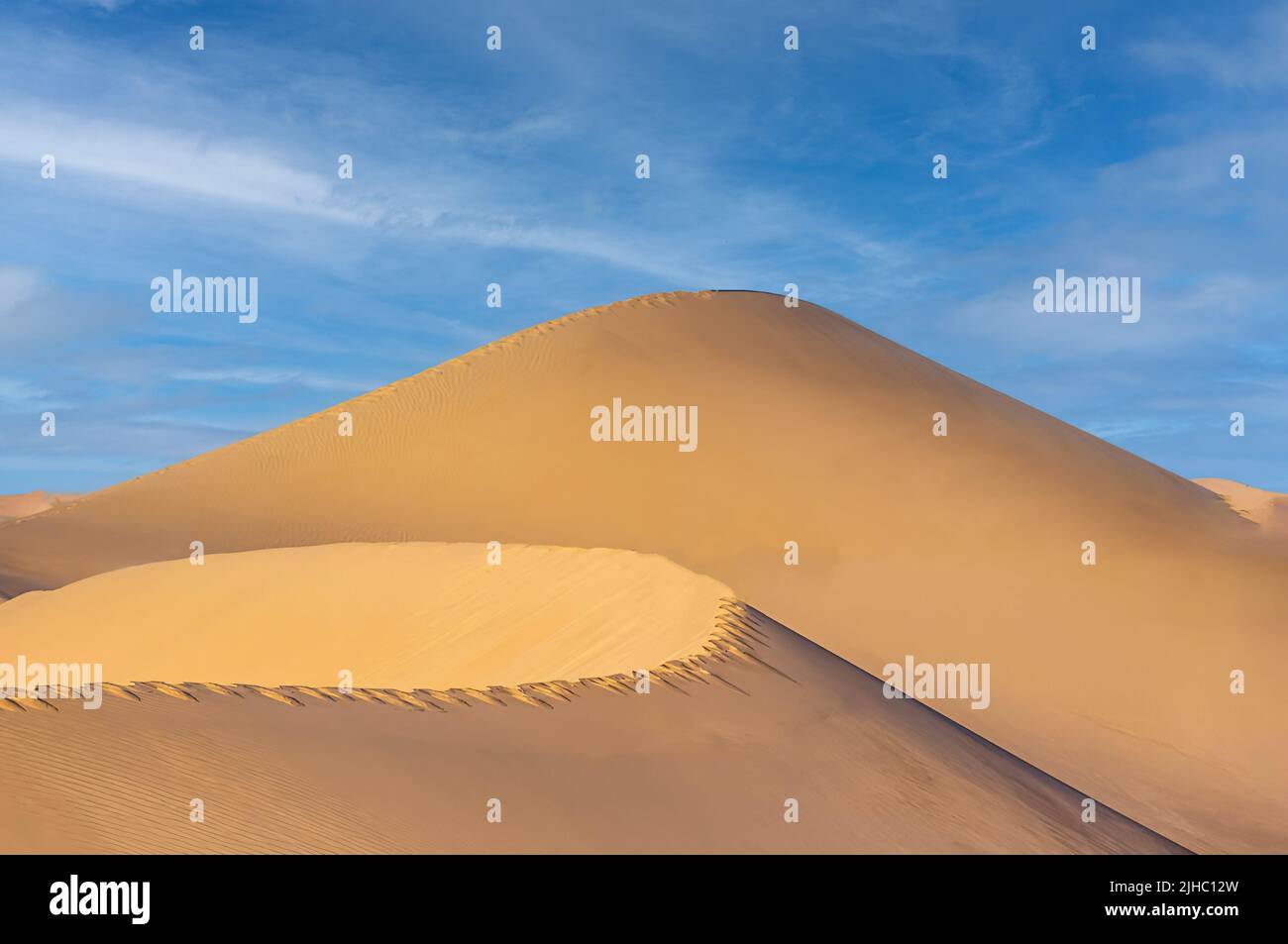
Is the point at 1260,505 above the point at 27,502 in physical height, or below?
below

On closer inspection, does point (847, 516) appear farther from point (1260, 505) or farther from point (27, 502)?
point (27, 502)

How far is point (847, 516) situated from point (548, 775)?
69.2ft

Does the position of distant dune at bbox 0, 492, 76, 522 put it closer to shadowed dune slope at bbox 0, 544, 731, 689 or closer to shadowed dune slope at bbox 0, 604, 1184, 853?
shadowed dune slope at bbox 0, 544, 731, 689

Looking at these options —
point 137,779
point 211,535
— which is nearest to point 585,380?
point 211,535

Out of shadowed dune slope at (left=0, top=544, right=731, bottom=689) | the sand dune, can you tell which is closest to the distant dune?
shadowed dune slope at (left=0, top=544, right=731, bottom=689)

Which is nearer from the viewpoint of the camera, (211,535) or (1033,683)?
(1033,683)

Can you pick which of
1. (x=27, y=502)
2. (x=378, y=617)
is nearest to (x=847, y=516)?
(x=378, y=617)

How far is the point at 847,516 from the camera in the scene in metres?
28.2

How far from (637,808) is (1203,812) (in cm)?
1141

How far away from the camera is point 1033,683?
2017cm

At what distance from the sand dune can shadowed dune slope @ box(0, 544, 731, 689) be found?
69.3ft

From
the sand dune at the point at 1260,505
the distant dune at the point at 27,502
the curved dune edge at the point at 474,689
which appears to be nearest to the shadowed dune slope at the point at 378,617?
the curved dune edge at the point at 474,689

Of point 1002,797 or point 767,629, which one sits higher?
point 767,629
